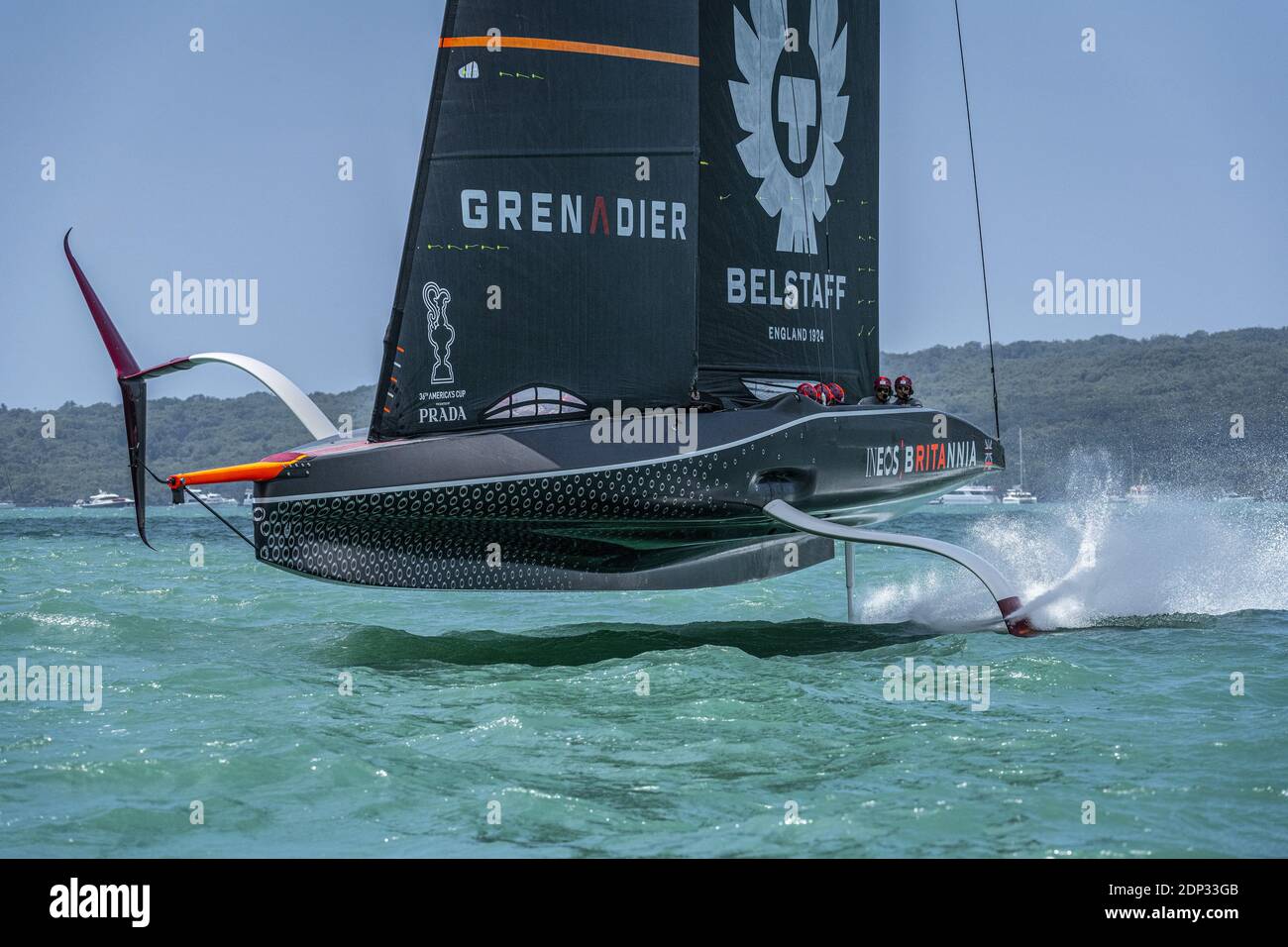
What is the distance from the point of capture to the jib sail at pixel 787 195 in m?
10.2

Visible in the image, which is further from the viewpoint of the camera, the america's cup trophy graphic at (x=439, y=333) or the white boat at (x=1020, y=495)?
the white boat at (x=1020, y=495)

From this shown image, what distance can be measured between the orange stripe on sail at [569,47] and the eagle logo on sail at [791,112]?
5.00ft

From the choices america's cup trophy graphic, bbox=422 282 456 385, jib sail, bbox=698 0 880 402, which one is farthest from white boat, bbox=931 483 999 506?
america's cup trophy graphic, bbox=422 282 456 385

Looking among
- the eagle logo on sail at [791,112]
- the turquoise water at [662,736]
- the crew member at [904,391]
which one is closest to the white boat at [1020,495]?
the eagle logo on sail at [791,112]

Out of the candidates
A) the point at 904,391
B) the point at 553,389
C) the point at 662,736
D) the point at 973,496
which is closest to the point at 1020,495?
the point at 973,496

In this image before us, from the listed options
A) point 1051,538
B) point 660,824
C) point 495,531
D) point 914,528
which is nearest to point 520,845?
point 660,824

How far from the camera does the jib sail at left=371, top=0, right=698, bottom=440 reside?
8250 mm

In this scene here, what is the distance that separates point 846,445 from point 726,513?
1.12 m

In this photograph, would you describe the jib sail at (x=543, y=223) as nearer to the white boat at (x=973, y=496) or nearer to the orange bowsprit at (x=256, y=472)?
the orange bowsprit at (x=256, y=472)

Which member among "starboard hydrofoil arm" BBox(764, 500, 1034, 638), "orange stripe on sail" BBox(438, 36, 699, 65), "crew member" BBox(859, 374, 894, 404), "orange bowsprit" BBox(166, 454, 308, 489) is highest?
"orange stripe on sail" BBox(438, 36, 699, 65)

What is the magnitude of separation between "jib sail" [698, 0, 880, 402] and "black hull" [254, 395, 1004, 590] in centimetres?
118

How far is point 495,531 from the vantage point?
8508mm

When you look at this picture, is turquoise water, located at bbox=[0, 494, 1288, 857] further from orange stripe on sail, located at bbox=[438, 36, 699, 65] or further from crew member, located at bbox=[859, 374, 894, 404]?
orange stripe on sail, located at bbox=[438, 36, 699, 65]
